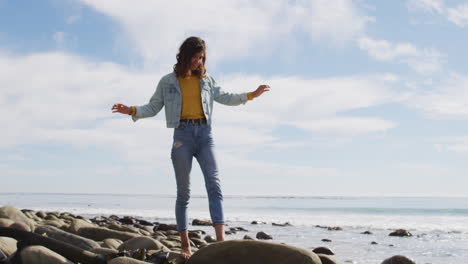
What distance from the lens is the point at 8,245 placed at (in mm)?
4973

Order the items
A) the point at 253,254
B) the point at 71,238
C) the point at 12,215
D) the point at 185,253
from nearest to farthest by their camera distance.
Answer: the point at 253,254
the point at 185,253
the point at 71,238
the point at 12,215

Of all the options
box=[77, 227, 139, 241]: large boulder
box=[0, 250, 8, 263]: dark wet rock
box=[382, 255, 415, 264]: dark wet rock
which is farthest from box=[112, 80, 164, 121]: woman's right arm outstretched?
box=[382, 255, 415, 264]: dark wet rock

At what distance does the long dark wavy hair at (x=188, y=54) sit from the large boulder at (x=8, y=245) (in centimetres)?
239

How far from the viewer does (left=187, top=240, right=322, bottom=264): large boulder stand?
4.55 m

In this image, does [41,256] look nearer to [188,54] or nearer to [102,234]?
[188,54]

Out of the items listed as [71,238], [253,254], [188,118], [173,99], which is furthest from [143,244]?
[253,254]

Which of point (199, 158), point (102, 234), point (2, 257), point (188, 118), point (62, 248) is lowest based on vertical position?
point (102, 234)

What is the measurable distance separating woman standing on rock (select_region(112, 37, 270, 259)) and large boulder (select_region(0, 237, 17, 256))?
1.66m

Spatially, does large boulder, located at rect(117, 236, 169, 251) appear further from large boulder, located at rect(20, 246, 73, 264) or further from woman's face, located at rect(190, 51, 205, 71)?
woman's face, located at rect(190, 51, 205, 71)

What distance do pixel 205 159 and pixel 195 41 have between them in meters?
1.27

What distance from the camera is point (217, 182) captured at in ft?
18.1

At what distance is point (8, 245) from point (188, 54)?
8.64ft

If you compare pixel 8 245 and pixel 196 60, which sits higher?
pixel 196 60

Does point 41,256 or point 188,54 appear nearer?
point 41,256
